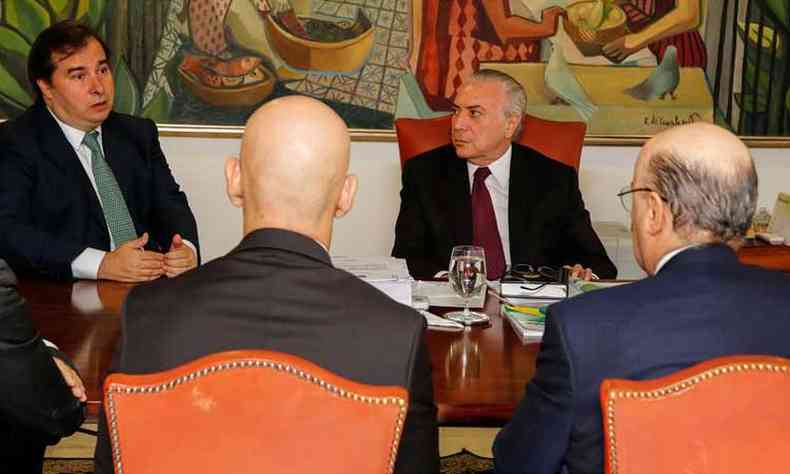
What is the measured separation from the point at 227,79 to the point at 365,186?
801 mm

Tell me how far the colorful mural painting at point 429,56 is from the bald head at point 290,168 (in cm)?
300

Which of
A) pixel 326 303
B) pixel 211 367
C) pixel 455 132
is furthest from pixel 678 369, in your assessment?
pixel 455 132

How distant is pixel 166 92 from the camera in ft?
15.3

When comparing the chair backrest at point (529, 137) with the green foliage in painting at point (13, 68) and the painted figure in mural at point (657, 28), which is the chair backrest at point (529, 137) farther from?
the green foliage in painting at point (13, 68)

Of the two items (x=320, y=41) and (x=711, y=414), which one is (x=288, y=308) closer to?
(x=711, y=414)

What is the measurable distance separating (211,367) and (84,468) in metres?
2.11

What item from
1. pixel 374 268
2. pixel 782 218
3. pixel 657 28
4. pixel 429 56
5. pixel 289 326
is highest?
pixel 657 28

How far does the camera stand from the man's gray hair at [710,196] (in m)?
1.79

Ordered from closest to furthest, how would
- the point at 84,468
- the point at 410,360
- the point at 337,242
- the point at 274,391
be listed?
the point at 274,391 → the point at 410,360 → the point at 84,468 → the point at 337,242

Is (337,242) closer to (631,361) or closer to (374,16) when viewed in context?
(374,16)

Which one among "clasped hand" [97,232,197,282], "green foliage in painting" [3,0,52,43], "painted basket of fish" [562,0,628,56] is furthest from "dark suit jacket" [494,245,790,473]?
"green foliage in painting" [3,0,52,43]

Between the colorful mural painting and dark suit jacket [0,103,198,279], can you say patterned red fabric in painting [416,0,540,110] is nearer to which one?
the colorful mural painting

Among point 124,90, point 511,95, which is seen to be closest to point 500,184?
point 511,95

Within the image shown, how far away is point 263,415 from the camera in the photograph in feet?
4.68
